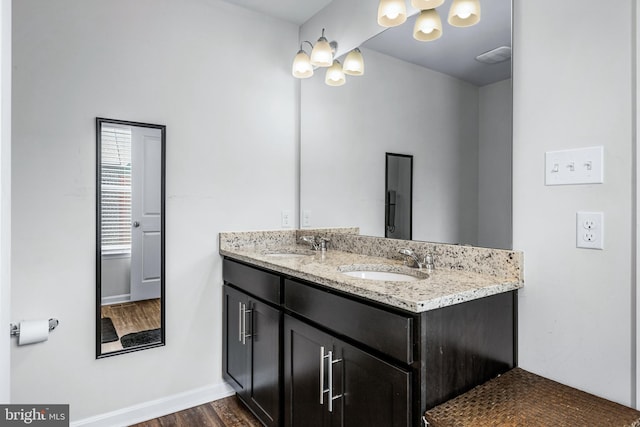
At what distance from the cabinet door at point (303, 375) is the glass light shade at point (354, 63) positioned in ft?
4.70

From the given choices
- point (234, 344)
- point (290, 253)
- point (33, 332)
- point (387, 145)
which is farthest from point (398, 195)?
point (33, 332)

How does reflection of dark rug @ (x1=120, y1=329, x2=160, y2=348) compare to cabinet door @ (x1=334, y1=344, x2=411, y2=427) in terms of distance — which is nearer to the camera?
cabinet door @ (x1=334, y1=344, x2=411, y2=427)

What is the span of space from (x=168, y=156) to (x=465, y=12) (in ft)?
5.42

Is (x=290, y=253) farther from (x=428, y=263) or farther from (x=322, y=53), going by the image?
(x=322, y=53)

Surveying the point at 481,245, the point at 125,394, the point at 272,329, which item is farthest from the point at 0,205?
the point at 125,394

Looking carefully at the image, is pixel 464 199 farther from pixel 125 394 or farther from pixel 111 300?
pixel 125 394

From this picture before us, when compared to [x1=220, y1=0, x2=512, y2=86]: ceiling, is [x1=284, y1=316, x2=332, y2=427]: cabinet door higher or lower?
lower

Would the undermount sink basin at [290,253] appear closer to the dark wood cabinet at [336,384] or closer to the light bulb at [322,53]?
the dark wood cabinet at [336,384]

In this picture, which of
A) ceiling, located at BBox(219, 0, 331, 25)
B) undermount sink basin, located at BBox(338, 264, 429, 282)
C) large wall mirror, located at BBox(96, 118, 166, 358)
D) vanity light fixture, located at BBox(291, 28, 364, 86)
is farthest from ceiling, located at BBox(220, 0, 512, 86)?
large wall mirror, located at BBox(96, 118, 166, 358)

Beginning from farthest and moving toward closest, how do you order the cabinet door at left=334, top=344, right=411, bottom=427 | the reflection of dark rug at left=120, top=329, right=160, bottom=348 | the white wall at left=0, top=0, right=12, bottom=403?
the reflection of dark rug at left=120, top=329, right=160, bottom=348
the cabinet door at left=334, top=344, right=411, bottom=427
the white wall at left=0, top=0, right=12, bottom=403

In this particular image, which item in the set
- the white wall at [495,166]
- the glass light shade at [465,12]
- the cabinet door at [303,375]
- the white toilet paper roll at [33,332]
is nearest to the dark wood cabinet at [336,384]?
the cabinet door at [303,375]

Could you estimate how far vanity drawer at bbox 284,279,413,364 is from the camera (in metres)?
1.08

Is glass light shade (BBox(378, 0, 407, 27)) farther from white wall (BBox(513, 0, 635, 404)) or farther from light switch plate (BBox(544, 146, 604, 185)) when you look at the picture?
light switch plate (BBox(544, 146, 604, 185))

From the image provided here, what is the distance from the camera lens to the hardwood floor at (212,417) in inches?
77.8
